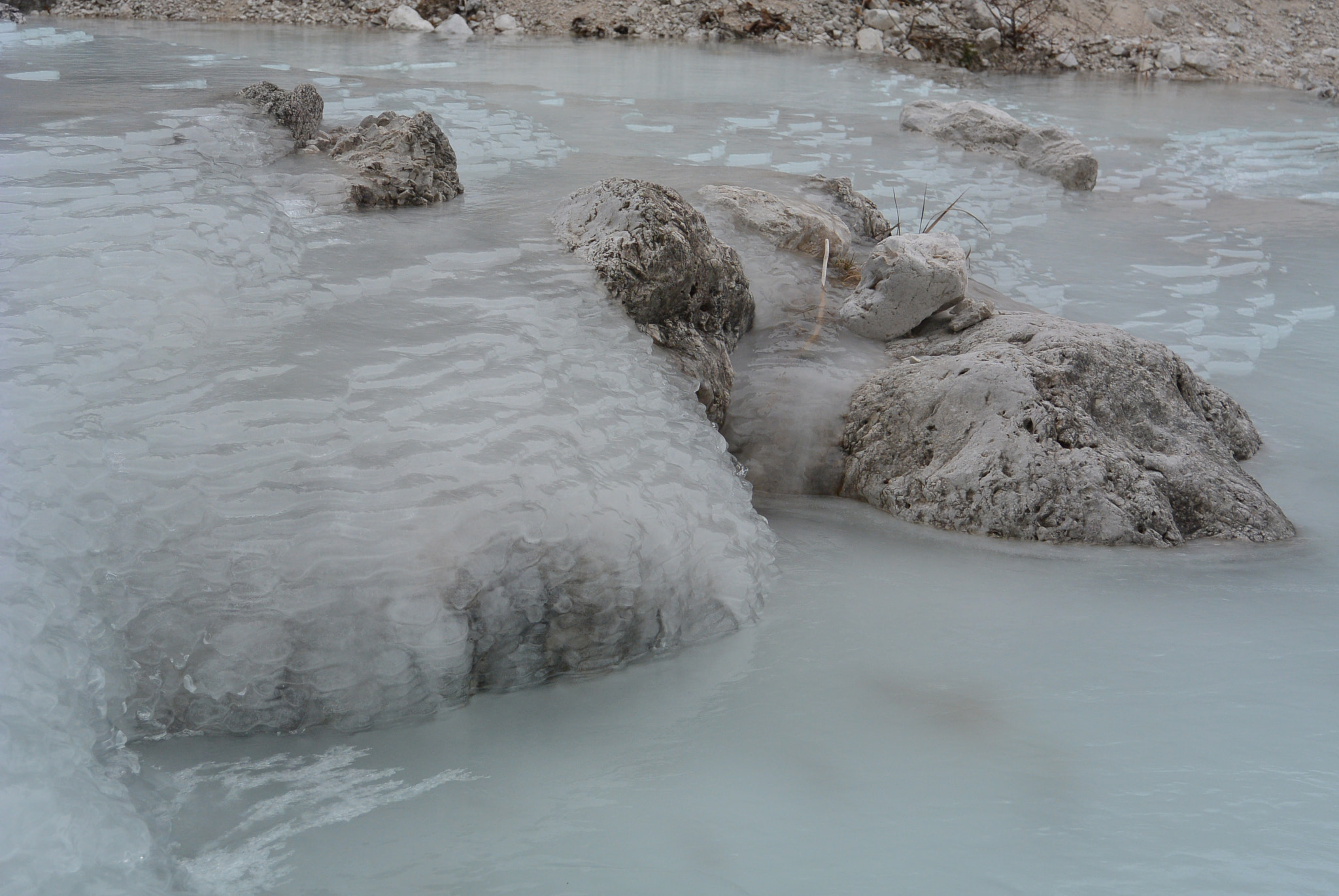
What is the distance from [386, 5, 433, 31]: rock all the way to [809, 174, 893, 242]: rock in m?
8.50

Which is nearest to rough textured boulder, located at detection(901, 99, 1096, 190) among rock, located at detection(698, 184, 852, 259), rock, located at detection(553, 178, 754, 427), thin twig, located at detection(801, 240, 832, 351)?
rock, located at detection(698, 184, 852, 259)

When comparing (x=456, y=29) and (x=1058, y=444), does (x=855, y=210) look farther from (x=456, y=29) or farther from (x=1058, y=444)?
(x=456, y=29)

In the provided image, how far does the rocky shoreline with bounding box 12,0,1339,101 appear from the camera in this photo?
1130cm

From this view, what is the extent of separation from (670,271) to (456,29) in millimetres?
9541

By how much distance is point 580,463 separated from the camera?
2.23 m

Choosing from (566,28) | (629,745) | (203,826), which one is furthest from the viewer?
(566,28)

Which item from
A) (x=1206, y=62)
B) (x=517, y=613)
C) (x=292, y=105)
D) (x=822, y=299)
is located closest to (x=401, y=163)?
(x=292, y=105)

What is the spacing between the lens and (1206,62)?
461 inches

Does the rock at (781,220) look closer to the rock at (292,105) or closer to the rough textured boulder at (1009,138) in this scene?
the rock at (292,105)

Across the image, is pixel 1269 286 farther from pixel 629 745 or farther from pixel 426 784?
pixel 426 784

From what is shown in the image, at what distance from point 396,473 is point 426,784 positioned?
66cm

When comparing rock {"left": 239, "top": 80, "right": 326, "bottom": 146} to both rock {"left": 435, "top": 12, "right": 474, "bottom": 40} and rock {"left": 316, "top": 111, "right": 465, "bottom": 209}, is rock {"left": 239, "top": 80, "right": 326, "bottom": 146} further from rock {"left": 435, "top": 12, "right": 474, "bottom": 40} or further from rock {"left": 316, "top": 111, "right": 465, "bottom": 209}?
rock {"left": 435, "top": 12, "right": 474, "bottom": 40}

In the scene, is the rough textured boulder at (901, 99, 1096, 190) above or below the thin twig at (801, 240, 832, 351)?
above

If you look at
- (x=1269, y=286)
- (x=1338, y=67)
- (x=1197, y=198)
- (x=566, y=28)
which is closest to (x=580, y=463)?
(x=1269, y=286)
